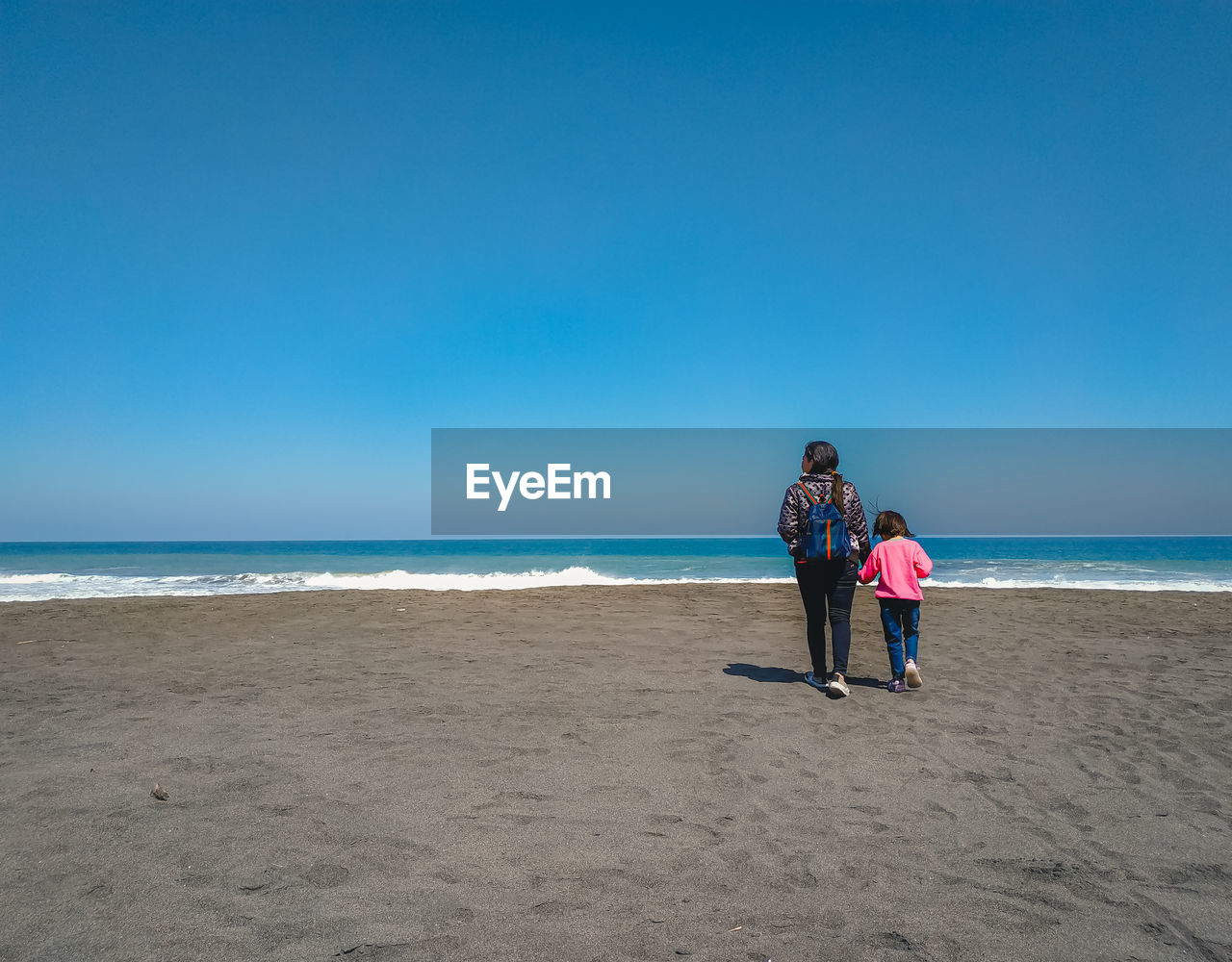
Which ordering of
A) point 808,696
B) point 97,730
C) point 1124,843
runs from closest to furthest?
point 1124,843, point 97,730, point 808,696

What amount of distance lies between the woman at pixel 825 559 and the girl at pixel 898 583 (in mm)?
320

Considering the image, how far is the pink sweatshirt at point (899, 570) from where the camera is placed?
6461 millimetres

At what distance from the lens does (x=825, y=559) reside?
6086mm

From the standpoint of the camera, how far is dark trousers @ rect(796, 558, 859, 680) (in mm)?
6195

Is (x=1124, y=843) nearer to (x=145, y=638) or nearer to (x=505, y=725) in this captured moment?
(x=505, y=725)

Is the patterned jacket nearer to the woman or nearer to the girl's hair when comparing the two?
the woman

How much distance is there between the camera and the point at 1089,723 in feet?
18.3

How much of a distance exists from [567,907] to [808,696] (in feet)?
13.2

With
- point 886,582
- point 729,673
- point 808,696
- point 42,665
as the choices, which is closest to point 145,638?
point 42,665

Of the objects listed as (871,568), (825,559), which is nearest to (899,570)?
(871,568)

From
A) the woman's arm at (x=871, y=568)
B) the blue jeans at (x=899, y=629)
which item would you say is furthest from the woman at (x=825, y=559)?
the blue jeans at (x=899, y=629)

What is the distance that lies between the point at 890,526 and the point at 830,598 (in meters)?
0.97

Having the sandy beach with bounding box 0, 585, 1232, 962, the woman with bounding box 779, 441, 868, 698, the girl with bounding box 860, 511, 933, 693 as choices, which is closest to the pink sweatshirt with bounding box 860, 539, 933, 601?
the girl with bounding box 860, 511, 933, 693

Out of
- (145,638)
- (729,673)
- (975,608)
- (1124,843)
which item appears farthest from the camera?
(975,608)
